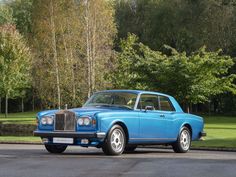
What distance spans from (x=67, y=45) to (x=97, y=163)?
32.8 m

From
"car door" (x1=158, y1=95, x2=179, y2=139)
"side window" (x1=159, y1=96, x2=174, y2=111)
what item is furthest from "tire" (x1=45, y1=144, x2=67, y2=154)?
"side window" (x1=159, y1=96, x2=174, y2=111)

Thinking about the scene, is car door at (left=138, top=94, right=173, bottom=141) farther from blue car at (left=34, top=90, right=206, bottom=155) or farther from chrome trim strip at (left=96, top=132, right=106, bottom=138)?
chrome trim strip at (left=96, top=132, right=106, bottom=138)

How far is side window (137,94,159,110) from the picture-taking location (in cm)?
1467

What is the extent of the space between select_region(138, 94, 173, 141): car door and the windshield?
0.30 metres

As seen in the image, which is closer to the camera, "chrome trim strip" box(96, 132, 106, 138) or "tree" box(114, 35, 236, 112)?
"chrome trim strip" box(96, 132, 106, 138)

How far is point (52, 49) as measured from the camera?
44.0 m

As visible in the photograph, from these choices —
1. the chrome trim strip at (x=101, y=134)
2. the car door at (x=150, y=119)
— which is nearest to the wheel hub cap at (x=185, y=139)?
the car door at (x=150, y=119)

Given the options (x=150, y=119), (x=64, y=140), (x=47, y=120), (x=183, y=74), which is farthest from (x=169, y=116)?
(x=183, y=74)

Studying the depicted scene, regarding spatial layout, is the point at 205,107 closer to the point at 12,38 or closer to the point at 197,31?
the point at 197,31

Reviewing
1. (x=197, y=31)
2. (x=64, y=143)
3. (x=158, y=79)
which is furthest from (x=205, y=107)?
(x=64, y=143)

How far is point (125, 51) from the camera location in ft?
159

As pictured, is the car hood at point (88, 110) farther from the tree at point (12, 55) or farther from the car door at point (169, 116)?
the tree at point (12, 55)

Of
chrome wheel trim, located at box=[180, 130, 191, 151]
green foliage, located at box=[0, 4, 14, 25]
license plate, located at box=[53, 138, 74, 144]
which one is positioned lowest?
chrome wheel trim, located at box=[180, 130, 191, 151]

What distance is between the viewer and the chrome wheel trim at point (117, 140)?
520 inches
